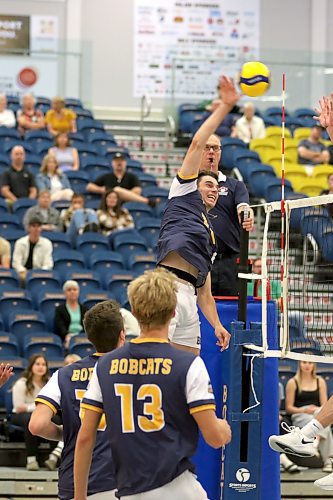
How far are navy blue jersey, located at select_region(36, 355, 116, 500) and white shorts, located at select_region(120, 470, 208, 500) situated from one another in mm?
776

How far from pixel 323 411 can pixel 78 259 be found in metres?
7.83

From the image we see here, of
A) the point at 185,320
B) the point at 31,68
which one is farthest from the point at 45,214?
the point at 185,320

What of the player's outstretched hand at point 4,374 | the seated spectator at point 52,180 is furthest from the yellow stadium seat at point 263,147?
the player's outstretched hand at point 4,374

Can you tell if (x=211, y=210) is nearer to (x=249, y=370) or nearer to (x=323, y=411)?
(x=249, y=370)

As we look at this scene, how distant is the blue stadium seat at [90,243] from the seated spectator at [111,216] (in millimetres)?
401

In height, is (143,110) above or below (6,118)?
above

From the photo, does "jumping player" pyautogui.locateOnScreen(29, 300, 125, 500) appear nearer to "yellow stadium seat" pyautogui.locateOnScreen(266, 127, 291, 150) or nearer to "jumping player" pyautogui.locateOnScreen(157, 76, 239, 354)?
"jumping player" pyautogui.locateOnScreen(157, 76, 239, 354)

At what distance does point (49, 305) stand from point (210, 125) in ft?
23.9

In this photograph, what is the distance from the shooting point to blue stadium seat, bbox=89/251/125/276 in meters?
14.4

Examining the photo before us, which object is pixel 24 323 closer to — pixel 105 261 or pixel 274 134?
pixel 105 261

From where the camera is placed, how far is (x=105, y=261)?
14477 mm

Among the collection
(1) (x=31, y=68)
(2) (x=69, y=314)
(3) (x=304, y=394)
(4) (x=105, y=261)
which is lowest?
(3) (x=304, y=394)

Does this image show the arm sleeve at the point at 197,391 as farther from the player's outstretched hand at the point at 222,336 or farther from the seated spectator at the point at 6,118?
the seated spectator at the point at 6,118

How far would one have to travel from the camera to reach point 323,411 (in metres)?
6.87
